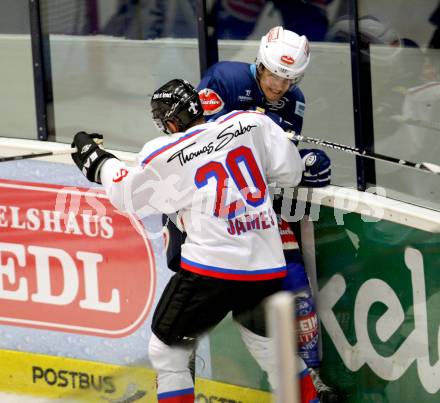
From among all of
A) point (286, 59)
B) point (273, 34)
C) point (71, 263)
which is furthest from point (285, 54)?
point (71, 263)

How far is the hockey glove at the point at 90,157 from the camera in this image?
3648 mm

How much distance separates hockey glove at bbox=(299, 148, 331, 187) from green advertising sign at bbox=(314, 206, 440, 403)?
112mm

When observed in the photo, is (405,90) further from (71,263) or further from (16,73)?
(16,73)

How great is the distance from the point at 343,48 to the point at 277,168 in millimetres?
504

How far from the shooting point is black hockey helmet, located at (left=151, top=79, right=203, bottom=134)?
11.6ft

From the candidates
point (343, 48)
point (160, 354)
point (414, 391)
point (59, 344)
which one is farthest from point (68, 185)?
point (414, 391)

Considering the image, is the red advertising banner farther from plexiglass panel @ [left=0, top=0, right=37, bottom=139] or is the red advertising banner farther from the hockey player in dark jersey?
the hockey player in dark jersey

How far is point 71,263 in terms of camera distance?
14.6 ft

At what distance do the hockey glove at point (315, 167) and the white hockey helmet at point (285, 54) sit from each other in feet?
0.85

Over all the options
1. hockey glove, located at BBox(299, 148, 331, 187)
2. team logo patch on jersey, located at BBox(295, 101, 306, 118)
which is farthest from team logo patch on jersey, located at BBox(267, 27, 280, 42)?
hockey glove, located at BBox(299, 148, 331, 187)

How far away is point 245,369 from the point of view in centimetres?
412

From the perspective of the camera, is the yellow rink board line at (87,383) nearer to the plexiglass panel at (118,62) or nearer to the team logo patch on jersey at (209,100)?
the plexiglass panel at (118,62)

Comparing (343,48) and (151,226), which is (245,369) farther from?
(343,48)

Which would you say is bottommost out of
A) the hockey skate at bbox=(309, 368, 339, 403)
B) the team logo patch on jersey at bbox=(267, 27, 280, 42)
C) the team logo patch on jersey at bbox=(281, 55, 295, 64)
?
the hockey skate at bbox=(309, 368, 339, 403)
